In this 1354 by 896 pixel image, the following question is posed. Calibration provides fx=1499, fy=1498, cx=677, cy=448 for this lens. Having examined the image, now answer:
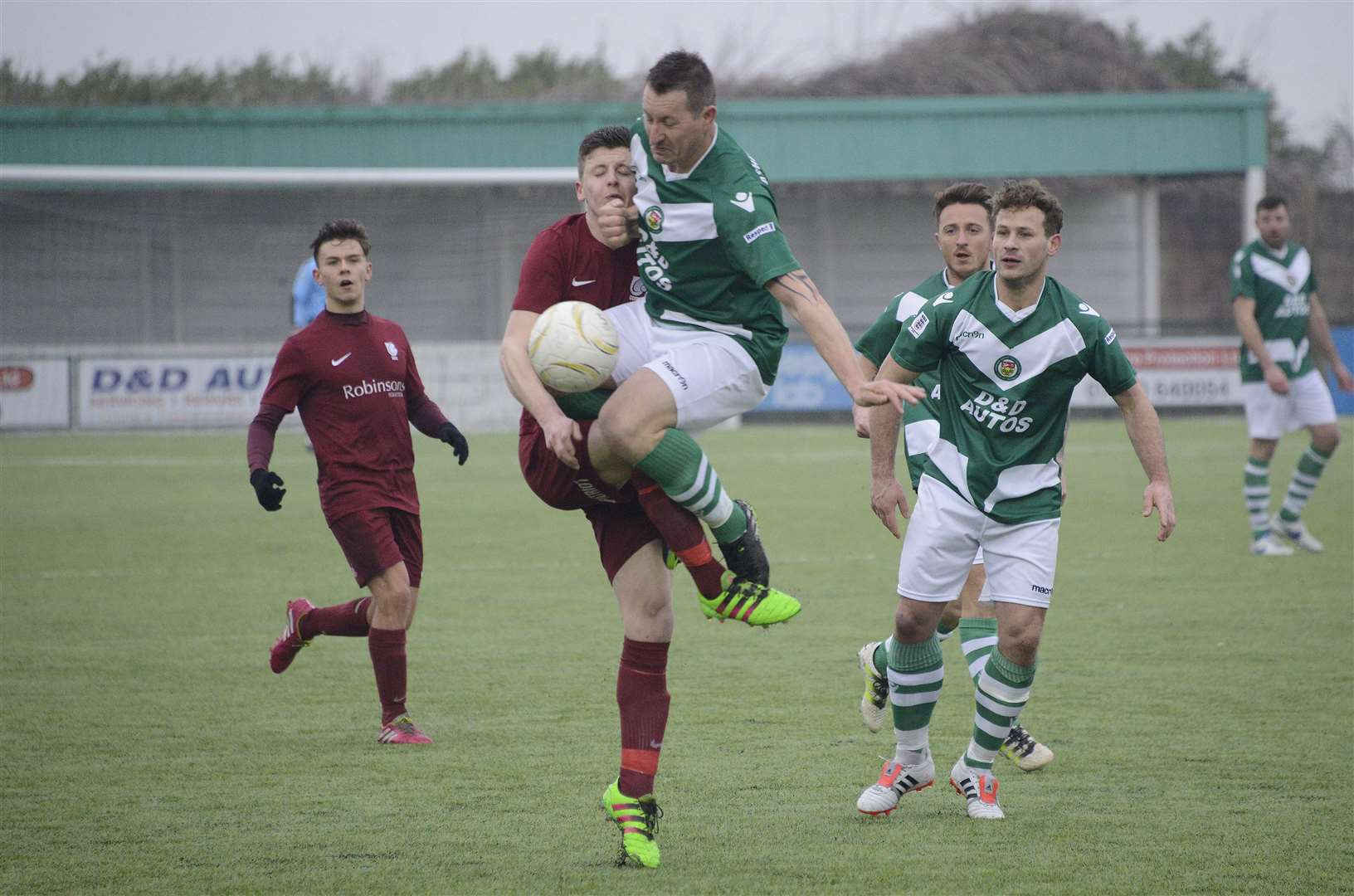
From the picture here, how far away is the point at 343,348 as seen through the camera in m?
6.62

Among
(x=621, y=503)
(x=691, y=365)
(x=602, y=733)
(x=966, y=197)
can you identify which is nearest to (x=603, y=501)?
(x=621, y=503)

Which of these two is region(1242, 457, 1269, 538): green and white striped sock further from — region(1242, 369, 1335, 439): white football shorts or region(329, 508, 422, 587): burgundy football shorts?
A: region(329, 508, 422, 587): burgundy football shorts

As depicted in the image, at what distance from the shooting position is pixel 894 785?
508 centimetres

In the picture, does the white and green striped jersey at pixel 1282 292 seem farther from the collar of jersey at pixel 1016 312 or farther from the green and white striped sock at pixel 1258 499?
the collar of jersey at pixel 1016 312

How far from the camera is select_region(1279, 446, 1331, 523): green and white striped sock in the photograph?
11719 mm

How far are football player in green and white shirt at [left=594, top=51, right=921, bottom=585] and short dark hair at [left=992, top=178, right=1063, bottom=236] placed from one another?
0.86 meters

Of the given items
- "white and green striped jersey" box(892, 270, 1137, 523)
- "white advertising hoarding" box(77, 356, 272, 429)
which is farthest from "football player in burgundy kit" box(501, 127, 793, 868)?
"white advertising hoarding" box(77, 356, 272, 429)

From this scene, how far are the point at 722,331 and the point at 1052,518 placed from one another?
1.31 m

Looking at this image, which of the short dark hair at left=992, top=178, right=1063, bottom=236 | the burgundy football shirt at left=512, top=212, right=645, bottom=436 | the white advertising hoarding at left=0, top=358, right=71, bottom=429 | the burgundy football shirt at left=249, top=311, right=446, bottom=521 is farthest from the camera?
the white advertising hoarding at left=0, top=358, right=71, bottom=429

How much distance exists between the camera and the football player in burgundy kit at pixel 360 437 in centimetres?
640

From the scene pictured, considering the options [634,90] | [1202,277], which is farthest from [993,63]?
[634,90]

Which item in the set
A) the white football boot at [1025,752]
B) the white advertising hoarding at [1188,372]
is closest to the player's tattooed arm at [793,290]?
the white football boot at [1025,752]

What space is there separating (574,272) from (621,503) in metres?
0.76

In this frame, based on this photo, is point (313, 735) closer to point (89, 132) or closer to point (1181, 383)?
point (1181, 383)
